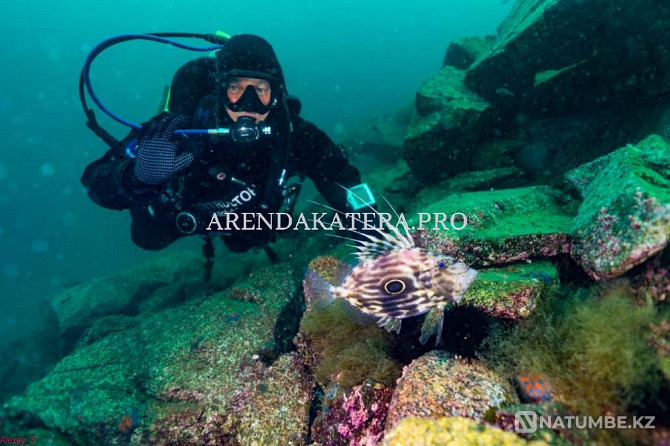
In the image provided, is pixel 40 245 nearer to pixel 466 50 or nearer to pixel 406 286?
pixel 466 50

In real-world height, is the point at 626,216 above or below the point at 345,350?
above

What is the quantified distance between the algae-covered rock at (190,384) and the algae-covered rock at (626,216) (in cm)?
283

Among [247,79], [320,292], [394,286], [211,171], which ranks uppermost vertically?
[247,79]

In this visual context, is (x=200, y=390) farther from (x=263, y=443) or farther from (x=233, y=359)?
(x=263, y=443)

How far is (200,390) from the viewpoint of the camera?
12.0 ft

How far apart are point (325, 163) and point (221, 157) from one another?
73.4 inches

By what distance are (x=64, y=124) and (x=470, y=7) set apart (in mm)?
110163

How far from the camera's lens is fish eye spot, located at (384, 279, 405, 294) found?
2.16m

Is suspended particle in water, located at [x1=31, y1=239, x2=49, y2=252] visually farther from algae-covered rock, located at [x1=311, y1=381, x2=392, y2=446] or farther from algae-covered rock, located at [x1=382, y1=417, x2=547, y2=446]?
algae-covered rock, located at [x1=382, y1=417, x2=547, y2=446]

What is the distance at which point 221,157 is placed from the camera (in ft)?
16.1

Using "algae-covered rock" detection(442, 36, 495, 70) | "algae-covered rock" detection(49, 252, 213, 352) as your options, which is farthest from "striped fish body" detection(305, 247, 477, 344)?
"algae-covered rock" detection(442, 36, 495, 70)

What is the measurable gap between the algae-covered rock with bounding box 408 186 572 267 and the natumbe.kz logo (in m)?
1.46

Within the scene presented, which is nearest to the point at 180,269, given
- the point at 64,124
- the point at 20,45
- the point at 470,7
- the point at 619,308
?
the point at 619,308

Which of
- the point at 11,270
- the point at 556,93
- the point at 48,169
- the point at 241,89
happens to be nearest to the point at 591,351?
the point at 241,89
